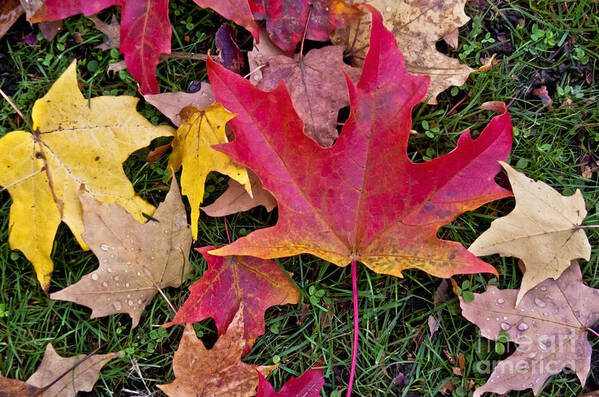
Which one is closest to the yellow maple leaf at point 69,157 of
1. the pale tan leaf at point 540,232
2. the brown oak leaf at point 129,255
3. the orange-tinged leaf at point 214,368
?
the brown oak leaf at point 129,255

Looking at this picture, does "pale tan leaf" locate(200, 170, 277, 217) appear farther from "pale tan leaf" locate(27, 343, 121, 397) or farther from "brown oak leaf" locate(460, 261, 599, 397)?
"brown oak leaf" locate(460, 261, 599, 397)

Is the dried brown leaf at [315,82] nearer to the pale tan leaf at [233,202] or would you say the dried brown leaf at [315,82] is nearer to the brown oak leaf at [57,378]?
the pale tan leaf at [233,202]

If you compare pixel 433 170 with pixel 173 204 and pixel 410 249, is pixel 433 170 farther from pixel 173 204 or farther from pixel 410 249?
pixel 173 204

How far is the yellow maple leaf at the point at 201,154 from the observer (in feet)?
5.52

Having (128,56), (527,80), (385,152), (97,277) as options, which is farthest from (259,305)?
(527,80)

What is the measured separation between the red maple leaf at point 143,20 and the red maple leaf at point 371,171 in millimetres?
268

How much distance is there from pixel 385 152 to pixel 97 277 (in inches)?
44.3

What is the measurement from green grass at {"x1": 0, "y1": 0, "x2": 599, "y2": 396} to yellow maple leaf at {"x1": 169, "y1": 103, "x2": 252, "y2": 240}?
9.6 inches

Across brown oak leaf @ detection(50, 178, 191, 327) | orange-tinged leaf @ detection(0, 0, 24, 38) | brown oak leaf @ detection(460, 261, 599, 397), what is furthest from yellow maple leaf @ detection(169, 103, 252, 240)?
brown oak leaf @ detection(460, 261, 599, 397)

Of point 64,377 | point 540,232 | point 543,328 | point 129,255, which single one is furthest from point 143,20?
point 543,328

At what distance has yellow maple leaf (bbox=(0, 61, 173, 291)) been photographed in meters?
1.79

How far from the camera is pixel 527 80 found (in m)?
2.07

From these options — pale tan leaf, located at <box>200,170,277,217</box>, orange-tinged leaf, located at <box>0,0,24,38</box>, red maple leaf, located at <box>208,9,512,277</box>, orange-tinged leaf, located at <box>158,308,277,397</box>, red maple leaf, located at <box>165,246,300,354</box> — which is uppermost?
orange-tinged leaf, located at <box>0,0,24,38</box>

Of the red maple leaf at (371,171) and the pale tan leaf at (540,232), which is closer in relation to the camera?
the red maple leaf at (371,171)
